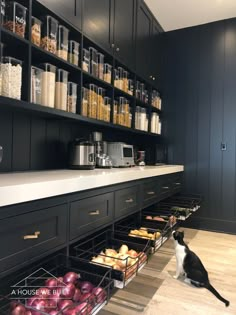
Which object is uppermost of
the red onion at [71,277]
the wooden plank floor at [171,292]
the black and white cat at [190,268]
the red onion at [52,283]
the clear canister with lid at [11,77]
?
the clear canister with lid at [11,77]

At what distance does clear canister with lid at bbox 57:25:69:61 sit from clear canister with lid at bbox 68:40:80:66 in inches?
2.3

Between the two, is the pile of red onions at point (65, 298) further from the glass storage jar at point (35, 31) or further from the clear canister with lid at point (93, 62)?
the clear canister with lid at point (93, 62)

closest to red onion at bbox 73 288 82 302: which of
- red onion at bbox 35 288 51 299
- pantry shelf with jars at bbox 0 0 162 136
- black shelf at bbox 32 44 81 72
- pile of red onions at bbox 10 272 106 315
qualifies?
pile of red onions at bbox 10 272 106 315

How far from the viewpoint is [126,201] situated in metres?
1.88

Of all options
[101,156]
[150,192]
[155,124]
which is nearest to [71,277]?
[101,156]

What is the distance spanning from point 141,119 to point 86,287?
2.13m

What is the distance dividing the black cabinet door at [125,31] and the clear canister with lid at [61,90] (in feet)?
2.48

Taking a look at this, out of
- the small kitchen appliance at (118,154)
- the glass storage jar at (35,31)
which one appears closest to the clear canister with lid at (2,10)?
the glass storage jar at (35,31)

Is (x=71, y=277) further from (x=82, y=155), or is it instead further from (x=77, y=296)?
(x=82, y=155)

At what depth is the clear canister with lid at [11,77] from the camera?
129 cm

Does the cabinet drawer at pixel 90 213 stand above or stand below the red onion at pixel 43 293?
above

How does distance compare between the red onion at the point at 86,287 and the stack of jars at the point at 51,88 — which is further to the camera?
the stack of jars at the point at 51,88

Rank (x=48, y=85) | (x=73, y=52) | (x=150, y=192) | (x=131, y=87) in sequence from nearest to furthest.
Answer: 1. (x=48, y=85)
2. (x=73, y=52)
3. (x=150, y=192)
4. (x=131, y=87)

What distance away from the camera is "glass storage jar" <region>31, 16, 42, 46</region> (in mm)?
1442
